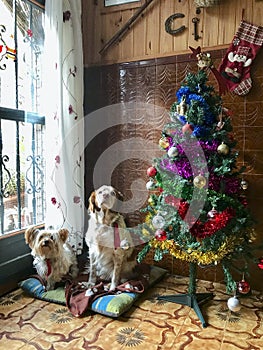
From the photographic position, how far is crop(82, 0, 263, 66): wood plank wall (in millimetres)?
2291

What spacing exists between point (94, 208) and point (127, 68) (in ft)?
4.11

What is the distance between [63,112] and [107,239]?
1.05m

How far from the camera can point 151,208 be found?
210 centimetres

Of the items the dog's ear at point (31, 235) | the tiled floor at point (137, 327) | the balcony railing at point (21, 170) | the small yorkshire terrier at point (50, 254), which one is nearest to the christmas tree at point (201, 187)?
the tiled floor at point (137, 327)

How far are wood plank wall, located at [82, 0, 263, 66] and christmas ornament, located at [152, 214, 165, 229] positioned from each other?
4.43ft

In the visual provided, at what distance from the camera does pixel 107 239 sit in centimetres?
220

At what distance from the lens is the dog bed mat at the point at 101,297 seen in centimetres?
194

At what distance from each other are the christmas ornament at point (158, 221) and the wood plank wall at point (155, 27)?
135 centimetres

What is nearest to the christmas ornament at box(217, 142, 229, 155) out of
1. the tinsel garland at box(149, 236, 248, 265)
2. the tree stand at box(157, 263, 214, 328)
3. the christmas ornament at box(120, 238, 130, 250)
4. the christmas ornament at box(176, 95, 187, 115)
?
the christmas ornament at box(176, 95, 187, 115)

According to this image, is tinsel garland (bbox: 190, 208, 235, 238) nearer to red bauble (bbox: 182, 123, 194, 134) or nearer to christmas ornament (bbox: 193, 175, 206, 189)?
christmas ornament (bbox: 193, 175, 206, 189)

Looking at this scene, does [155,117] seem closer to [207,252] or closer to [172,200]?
[172,200]

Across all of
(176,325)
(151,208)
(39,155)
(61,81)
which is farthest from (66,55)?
(176,325)

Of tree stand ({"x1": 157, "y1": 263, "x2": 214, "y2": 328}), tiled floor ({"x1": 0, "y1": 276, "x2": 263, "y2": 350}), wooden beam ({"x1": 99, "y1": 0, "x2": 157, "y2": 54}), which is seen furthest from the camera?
wooden beam ({"x1": 99, "y1": 0, "x2": 157, "y2": 54})

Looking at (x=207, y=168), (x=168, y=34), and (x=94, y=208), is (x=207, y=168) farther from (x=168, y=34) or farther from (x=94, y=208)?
(x=168, y=34)
